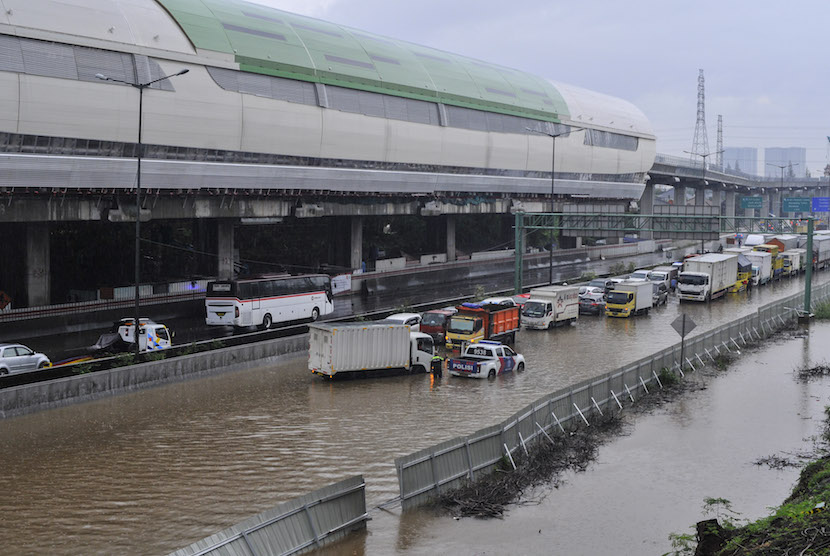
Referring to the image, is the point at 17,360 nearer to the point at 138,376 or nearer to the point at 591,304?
the point at 138,376

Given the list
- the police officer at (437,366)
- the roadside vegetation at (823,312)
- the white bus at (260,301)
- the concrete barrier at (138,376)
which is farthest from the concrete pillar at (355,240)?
the police officer at (437,366)

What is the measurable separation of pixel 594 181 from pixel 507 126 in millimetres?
22747

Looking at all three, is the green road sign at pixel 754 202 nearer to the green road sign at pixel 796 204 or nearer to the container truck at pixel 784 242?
the green road sign at pixel 796 204

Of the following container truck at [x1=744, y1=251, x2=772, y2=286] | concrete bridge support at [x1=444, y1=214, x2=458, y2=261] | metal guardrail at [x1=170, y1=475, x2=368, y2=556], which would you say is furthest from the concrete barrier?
container truck at [x1=744, y1=251, x2=772, y2=286]

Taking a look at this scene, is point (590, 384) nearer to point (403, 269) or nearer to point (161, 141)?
point (161, 141)

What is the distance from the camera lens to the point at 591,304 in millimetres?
56406

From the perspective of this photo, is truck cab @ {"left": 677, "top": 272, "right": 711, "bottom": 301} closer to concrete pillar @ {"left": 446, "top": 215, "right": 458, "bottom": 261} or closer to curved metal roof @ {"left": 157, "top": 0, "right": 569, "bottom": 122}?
curved metal roof @ {"left": 157, "top": 0, "right": 569, "bottom": 122}

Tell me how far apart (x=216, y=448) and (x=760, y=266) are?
6328 centimetres

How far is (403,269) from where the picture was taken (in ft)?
258

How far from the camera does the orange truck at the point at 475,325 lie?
40906 millimetres

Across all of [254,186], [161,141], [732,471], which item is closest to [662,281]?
[254,186]

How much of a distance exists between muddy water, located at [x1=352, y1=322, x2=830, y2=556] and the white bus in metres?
22.2

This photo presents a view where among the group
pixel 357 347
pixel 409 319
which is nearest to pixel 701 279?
pixel 409 319

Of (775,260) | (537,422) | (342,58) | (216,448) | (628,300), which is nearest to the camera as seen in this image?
(537,422)
